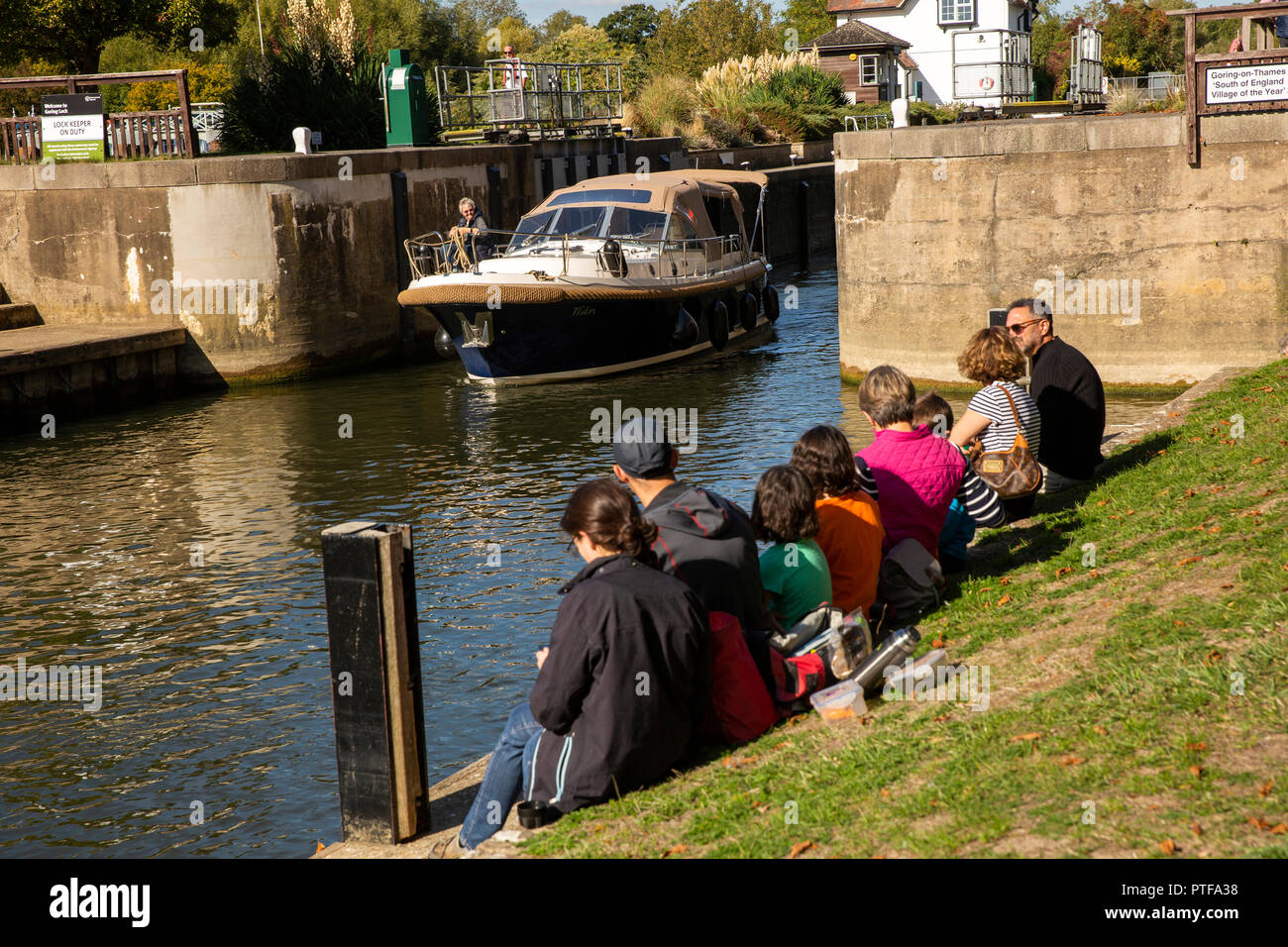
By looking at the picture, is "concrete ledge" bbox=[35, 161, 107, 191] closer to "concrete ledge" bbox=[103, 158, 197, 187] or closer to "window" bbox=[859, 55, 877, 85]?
"concrete ledge" bbox=[103, 158, 197, 187]

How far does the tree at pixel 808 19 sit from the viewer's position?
76312mm

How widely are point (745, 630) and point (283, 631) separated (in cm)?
469

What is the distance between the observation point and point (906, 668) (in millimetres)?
5719

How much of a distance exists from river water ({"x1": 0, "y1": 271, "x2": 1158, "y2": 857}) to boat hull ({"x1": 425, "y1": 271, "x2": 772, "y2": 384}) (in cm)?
40

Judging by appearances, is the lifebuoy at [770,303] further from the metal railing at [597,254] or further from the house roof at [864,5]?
the house roof at [864,5]

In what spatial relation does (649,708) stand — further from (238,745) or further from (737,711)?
(238,745)

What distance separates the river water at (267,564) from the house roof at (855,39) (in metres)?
49.6

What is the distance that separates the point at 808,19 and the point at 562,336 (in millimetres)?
63405

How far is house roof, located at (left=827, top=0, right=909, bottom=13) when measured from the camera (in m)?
72.6

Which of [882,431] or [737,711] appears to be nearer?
[737,711]

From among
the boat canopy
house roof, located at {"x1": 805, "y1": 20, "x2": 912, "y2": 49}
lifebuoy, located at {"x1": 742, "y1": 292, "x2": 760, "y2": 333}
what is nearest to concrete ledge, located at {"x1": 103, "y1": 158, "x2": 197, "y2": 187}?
the boat canopy

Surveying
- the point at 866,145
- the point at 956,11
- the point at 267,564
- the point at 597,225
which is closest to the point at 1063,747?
the point at 267,564
